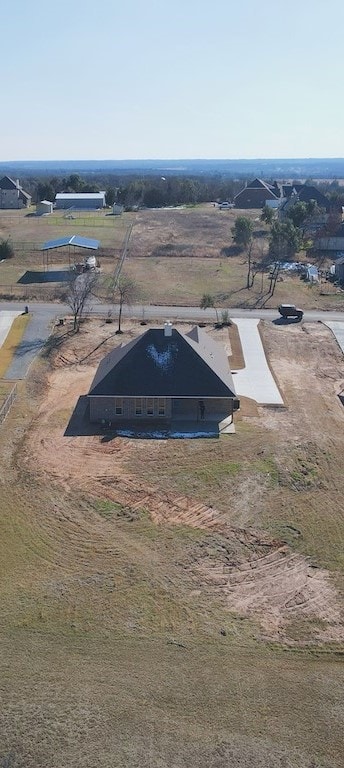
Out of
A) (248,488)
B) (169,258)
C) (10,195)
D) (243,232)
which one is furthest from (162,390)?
(10,195)

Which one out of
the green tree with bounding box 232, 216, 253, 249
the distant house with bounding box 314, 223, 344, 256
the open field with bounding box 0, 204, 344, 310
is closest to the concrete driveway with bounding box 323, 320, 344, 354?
the open field with bounding box 0, 204, 344, 310

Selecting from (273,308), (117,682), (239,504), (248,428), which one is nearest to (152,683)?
(117,682)

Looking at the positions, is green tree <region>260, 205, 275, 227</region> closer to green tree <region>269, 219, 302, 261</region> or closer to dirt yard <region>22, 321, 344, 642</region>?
green tree <region>269, 219, 302, 261</region>

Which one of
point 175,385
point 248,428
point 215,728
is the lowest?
point 215,728

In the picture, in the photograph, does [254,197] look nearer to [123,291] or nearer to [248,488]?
[123,291]

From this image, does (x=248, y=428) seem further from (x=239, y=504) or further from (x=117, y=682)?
(x=117, y=682)

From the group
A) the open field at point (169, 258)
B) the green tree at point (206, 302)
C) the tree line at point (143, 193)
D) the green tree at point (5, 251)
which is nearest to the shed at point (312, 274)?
the open field at point (169, 258)
